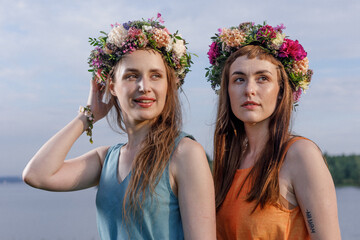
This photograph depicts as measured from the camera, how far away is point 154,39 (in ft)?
10.8

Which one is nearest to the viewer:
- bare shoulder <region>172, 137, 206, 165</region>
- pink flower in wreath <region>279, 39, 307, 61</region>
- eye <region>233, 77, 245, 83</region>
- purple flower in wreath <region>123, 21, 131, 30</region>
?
bare shoulder <region>172, 137, 206, 165</region>

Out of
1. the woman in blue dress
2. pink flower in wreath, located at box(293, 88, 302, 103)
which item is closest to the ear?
the woman in blue dress

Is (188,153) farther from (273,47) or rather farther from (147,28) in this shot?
(273,47)

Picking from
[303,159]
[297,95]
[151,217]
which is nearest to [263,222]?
[303,159]

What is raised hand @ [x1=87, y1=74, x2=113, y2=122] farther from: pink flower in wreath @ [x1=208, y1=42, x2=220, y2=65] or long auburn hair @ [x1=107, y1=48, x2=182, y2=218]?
pink flower in wreath @ [x1=208, y1=42, x2=220, y2=65]

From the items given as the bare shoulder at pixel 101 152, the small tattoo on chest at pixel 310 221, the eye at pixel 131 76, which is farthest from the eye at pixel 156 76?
the small tattoo on chest at pixel 310 221

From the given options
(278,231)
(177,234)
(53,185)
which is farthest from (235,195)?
(53,185)

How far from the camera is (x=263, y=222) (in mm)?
3215

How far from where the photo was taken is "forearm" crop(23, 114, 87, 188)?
11.1 feet

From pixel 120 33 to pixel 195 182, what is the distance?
135 cm

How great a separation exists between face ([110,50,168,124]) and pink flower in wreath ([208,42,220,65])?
0.86 meters

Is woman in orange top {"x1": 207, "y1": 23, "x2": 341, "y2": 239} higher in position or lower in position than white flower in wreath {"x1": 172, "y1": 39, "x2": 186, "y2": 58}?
lower

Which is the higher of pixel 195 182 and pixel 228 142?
pixel 228 142

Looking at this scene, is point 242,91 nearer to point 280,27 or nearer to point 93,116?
point 280,27
